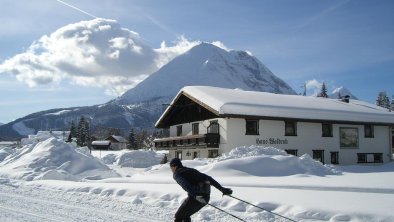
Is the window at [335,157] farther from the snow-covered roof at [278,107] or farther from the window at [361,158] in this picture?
the snow-covered roof at [278,107]

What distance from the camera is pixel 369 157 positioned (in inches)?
1550

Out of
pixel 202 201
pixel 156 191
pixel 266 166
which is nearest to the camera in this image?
pixel 202 201

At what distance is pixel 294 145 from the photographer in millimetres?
35000

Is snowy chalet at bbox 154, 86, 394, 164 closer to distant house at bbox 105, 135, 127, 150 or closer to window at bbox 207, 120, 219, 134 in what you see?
window at bbox 207, 120, 219, 134

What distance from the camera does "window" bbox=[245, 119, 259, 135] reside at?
110 ft

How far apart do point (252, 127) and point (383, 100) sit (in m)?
75.3

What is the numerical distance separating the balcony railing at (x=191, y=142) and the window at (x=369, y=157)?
13712 mm

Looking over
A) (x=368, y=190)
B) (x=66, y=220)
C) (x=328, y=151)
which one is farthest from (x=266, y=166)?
(x=328, y=151)

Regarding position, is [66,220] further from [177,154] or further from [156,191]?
[177,154]

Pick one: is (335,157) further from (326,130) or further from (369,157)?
(369,157)

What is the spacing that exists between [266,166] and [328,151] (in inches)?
665

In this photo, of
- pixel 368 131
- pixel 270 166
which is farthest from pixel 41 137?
pixel 270 166

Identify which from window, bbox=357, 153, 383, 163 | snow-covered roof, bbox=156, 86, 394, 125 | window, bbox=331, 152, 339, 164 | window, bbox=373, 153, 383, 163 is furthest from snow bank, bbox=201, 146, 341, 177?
window, bbox=373, 153, 383, 163

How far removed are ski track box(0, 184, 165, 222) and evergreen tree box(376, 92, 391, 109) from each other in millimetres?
93624
